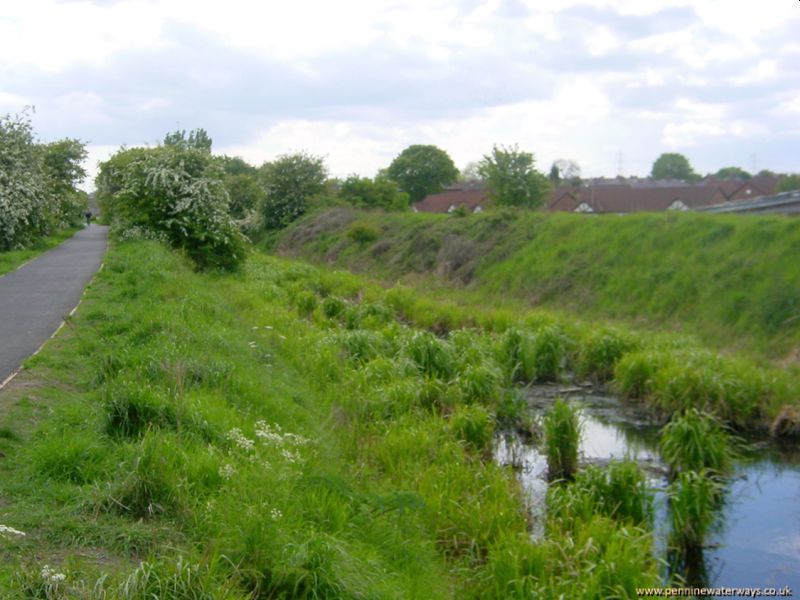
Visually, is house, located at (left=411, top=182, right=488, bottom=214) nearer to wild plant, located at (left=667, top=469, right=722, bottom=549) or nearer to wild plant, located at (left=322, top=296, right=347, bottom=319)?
wild plant, located at (left=322, top=296, right=347, bottom=319)

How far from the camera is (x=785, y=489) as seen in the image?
1074cm

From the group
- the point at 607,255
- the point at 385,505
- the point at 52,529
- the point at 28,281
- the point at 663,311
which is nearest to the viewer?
the point at 52,529

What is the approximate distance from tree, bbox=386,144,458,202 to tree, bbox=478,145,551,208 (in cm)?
4104

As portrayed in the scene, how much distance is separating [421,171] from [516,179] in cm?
4307

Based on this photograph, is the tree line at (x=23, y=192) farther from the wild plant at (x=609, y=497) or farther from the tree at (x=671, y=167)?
the tree at (x=671, y=167)

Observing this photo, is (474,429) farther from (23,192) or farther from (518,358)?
(23,192)

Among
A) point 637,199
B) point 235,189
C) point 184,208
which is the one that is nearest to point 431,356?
point 184,208

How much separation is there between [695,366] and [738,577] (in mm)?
6234

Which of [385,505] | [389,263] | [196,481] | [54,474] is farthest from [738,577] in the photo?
[389,263]

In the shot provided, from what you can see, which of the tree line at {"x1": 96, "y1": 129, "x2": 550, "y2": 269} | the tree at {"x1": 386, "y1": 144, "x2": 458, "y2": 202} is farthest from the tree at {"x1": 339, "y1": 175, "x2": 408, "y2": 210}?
the tree at {"x1": 386, "y1": 144, "x2": 458, "y2": 202}

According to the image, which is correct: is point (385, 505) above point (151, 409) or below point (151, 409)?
below

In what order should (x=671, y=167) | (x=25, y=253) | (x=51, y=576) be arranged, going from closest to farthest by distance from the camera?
(x=51, y=576)
(x=25, y=253)
(x=671, y=167)

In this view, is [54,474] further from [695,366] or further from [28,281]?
[28,281]

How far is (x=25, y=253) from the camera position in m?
28.4
